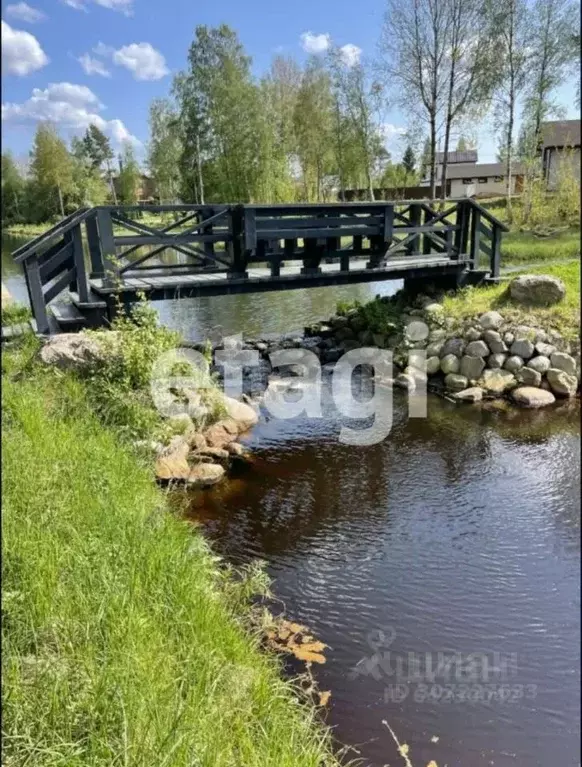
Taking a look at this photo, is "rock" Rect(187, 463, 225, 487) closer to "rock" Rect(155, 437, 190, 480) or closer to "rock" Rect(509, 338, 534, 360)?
"rock" Rect(155, 437, 190, 480)

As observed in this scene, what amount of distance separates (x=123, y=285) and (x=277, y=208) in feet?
7.26

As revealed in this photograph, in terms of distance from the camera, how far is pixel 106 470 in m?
3.86

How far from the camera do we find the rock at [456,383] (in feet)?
25.2

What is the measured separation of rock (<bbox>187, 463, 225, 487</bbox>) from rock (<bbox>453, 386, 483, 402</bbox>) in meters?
3.46

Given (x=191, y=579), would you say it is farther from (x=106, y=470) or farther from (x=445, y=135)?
(x=445, y=135)

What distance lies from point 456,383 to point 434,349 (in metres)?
0.92

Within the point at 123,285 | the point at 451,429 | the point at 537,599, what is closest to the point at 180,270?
the point at 123,285

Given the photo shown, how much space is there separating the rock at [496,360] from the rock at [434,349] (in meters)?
0.82

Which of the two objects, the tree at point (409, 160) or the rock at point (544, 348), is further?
the tree at point (409, 160)

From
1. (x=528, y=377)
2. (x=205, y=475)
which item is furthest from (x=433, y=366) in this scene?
(x=205, y=475)

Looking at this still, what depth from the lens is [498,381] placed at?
24.7ft

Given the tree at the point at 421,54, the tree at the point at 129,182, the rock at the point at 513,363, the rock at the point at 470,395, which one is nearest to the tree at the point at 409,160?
the tree at the point at 421,54

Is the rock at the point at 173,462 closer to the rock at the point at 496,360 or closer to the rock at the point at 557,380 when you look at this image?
the rock at the point at 557,380

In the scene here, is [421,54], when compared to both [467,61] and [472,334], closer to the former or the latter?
[467,61]
